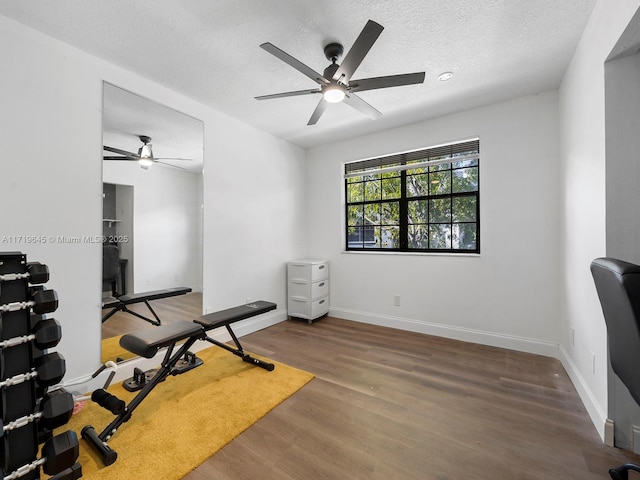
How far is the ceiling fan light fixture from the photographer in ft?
6.51

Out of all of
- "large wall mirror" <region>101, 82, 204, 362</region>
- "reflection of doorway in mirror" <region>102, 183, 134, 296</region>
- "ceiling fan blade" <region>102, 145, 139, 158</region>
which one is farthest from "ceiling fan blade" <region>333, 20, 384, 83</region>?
"reflection of doorway in mirror" <region>102, 183, 134, 296</region>

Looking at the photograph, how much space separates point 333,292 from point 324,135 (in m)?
2.20

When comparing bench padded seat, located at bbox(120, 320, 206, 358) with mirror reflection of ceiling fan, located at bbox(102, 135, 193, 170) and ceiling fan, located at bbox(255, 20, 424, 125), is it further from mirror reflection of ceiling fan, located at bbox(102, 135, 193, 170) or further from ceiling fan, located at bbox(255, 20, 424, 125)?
ceiling fan, located at bbox(255, 20, 424, 125)

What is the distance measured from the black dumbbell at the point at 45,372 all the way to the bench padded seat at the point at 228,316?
3.84ft

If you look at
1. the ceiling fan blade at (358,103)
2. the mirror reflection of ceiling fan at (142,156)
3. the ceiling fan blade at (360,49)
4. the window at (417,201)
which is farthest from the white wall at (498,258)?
the mirror reflection of ceiling fan at (142,156)

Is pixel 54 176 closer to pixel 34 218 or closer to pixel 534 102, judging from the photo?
pixel 34 218

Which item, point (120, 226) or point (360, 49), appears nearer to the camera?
point (360, 49)

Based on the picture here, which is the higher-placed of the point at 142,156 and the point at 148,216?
the point at 142,156

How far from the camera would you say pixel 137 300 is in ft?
8.11

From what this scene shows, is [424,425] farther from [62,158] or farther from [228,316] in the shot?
[62,158]

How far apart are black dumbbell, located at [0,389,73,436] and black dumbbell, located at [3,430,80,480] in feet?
0.19

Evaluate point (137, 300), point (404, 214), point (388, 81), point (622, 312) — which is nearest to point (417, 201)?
point (404, 214)

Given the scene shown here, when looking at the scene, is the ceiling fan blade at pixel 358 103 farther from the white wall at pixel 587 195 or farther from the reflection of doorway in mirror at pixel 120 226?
the reflection of doorway in mirror at pixel 120 226

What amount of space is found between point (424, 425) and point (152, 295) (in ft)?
7.92
